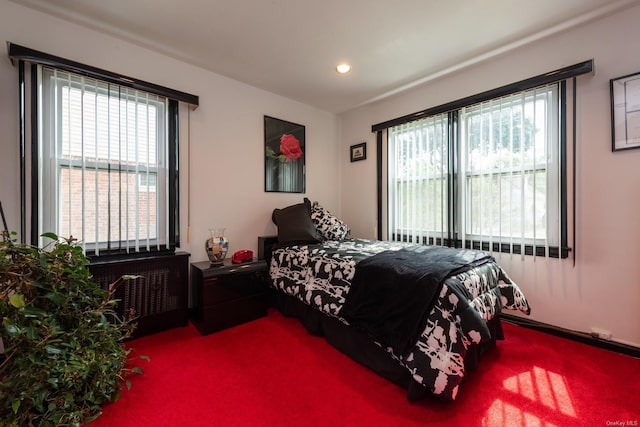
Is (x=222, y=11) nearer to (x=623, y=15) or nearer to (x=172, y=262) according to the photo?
(x=172, y=262)

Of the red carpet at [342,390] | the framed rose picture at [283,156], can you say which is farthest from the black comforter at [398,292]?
the framed rose picture at [283,156]

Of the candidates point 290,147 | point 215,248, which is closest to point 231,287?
point 215,248

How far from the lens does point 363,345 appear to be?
73.7 inches

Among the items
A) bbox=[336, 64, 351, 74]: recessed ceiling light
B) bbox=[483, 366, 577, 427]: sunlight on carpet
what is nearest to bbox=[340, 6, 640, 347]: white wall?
bbox=[483, 366, 577, 427]: sunlight on carpet

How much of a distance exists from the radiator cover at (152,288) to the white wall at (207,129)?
32cm

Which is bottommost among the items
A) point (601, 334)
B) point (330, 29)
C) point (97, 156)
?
point (601, 334)

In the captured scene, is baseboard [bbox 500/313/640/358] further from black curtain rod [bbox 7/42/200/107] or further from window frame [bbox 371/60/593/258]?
black curtain rod [bbox 7/42/200/107]

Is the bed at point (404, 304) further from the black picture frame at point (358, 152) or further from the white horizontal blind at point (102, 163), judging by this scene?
the black picture frame at point (358, 152)

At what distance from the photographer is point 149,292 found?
7.48 feet

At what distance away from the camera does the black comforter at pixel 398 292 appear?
1.53 meters

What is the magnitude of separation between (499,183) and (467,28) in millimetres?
1364

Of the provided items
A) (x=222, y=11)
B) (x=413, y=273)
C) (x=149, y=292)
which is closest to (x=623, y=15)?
(x=413, y=273)

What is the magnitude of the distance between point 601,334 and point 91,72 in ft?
14.7

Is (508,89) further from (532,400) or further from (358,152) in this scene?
(532,400)
